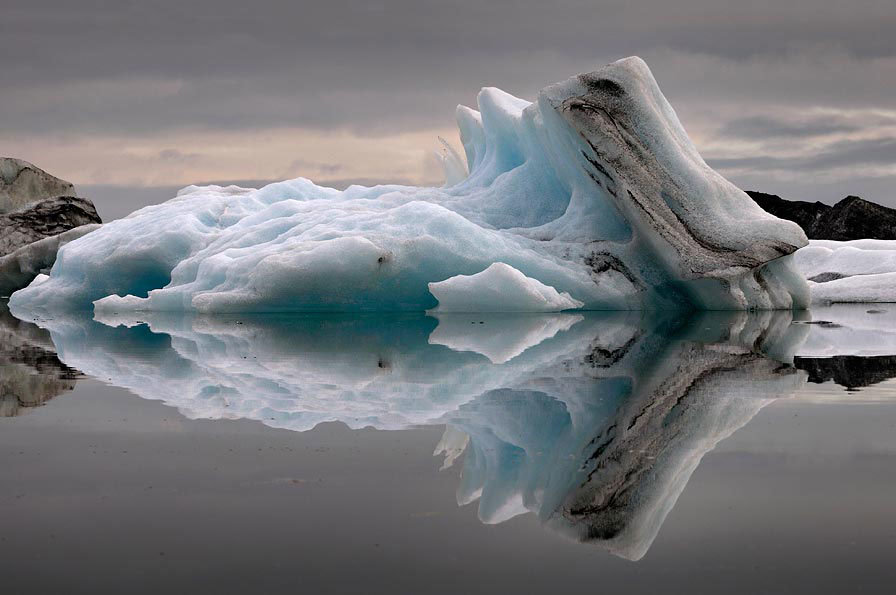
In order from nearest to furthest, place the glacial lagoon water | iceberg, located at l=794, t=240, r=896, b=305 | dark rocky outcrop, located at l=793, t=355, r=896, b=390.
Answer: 1. the glacial lagoon water
2. dark rocky outcrop, located at l=793, t=355, r=896, b=390
3. iceberg, located at l=794, t=240, r=896, b=305

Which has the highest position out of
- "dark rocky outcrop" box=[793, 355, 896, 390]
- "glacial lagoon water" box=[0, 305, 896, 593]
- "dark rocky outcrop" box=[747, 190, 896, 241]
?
"dark rocky outcrop" box=[747, 190, 896, 241]

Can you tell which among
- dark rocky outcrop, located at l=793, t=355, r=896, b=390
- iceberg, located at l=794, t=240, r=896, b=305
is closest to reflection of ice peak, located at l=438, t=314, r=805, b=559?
dark rocky outcrop, located at l=793, t=355, r=896, b=390

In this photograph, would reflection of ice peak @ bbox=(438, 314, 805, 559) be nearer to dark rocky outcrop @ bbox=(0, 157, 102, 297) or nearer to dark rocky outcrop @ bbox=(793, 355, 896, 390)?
dark rocky outcrop @ bbox=(793, 355, 896, 390)

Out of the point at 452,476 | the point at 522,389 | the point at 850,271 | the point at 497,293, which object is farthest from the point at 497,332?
the point at 850,271

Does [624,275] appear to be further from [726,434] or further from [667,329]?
[726,434]

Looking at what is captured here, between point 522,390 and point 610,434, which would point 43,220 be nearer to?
point 522,390

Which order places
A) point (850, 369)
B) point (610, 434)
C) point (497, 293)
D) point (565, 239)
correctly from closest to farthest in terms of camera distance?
point (610, 434) → point (850, 369) → point (497, 293) → point (565, 239)
